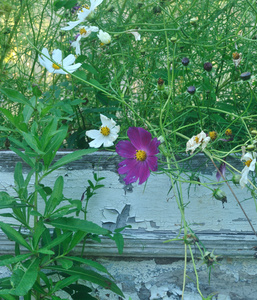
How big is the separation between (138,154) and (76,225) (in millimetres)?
193

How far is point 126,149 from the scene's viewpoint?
87 centimetres

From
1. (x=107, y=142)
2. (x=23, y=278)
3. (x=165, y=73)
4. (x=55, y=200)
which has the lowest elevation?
(x=23, y=278)

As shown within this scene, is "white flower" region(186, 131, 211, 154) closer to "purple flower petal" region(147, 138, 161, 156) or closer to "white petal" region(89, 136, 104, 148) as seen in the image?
"purple flower petal" region(147, 138, 161, 156)

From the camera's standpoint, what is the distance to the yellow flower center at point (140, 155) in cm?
84

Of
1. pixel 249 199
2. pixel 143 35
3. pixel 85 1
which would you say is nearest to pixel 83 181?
pixel 249 199

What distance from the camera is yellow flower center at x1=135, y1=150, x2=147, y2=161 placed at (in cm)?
84

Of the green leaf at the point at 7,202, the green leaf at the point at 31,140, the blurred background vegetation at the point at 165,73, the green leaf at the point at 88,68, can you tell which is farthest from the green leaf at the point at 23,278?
the green leaf at the point at 88,68

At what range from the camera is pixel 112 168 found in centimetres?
96

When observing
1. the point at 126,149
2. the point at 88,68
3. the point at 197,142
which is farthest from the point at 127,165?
the point at 88,68

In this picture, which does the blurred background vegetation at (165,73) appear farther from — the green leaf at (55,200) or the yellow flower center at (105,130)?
the green leaf at (55,200)

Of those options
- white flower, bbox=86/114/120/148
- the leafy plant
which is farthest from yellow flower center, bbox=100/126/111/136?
the leafy plant

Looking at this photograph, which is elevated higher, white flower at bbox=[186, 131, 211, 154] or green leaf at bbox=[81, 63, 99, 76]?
green leaf at bbox=[81, 63, 99, 76]

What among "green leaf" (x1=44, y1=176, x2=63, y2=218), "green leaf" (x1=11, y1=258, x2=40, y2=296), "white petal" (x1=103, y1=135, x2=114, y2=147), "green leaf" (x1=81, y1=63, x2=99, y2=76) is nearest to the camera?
"green leaf" (x1=11, y1=258, x2=40, y2=296)

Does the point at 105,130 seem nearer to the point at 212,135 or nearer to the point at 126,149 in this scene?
the point at 126,149
